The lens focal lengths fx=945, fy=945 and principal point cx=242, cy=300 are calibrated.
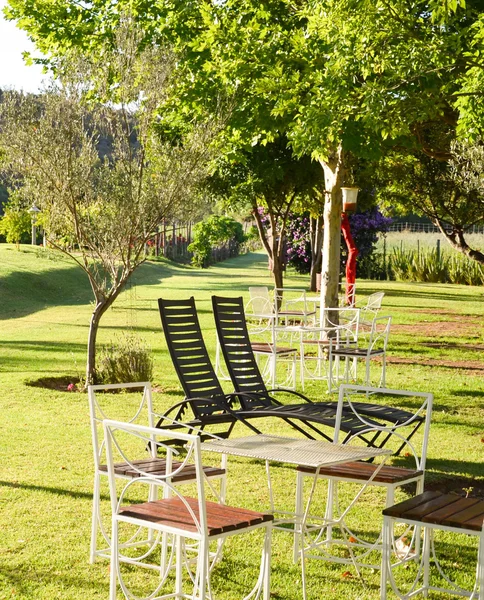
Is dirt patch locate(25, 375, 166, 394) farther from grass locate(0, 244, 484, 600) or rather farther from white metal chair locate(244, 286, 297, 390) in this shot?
white metal chair locate(244, 286, 297, 390)

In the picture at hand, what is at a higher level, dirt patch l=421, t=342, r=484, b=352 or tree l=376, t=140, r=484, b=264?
tree l=376, t=140, r=484, b=264

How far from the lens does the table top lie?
4648 mm

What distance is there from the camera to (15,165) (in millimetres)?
11133

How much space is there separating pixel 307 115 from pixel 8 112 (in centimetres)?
400

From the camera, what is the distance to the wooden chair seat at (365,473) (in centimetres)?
513

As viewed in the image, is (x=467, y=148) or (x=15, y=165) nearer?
(x=15, y=165)

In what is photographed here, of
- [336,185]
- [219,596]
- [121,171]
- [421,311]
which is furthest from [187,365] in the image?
[421,311]

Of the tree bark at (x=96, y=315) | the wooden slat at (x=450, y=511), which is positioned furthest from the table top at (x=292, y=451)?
the tree bark at (x=96, y=315)

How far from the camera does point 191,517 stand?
421 centimetres

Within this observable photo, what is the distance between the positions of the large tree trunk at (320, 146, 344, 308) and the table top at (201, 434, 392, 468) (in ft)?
31.6

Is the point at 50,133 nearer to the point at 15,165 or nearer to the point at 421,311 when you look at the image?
the point at 15,165

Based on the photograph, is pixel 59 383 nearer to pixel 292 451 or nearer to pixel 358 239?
Answer: pixel 292 451

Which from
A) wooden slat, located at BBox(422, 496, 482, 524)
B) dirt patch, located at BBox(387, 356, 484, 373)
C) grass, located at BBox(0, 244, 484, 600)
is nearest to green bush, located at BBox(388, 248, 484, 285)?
grass, located at BBox(0, 244, 484, 600)

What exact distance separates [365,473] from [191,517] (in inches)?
52.1
